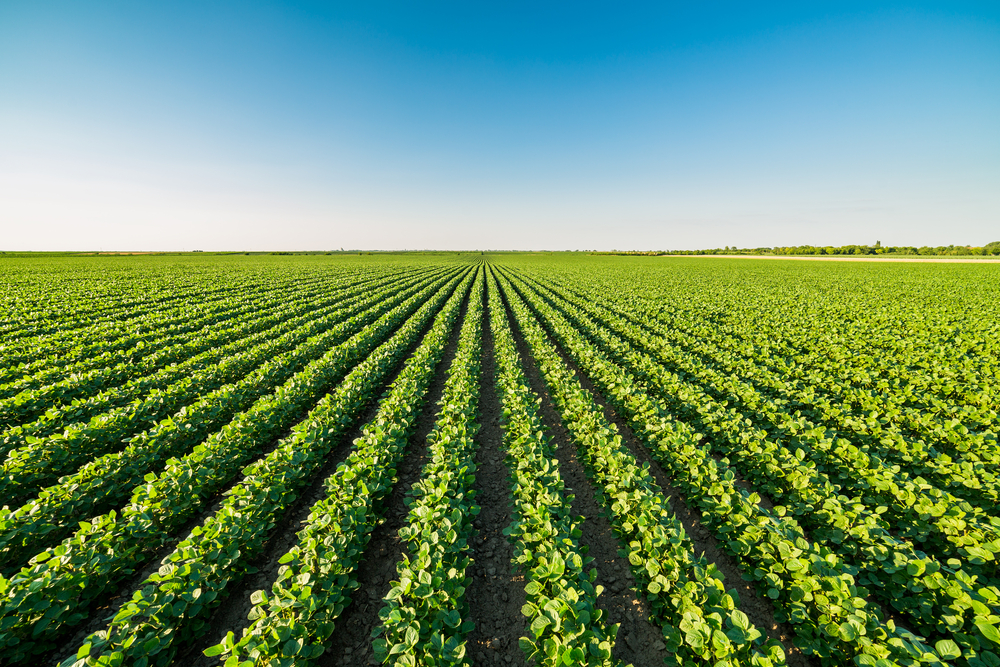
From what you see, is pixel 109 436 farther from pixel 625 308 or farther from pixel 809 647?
pixel 625 308

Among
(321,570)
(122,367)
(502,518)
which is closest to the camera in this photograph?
(321,570)

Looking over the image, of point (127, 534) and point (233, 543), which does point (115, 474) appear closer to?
point (127, 534)

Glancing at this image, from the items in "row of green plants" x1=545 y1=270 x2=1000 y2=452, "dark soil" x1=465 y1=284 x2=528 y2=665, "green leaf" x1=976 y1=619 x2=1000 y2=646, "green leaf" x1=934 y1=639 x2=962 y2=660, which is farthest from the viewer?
"row of green plants" x1=545 y1=270 x2=1000 y2=452

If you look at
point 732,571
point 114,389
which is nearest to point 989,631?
point 732,571

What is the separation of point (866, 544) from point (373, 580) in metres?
6.50

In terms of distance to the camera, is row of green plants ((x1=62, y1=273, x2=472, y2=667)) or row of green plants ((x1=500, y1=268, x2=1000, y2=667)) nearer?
row of green plants ((x1=62, y1=273, x2=472, y2=667))

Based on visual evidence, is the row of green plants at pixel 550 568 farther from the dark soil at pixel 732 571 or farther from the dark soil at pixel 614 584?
the dark soil at pixel 732 571

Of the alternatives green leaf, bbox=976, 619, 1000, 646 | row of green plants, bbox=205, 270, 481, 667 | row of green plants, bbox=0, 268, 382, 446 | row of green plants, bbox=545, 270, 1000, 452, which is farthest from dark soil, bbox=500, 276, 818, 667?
row of green plants, bbox=0, 268, 382, 446

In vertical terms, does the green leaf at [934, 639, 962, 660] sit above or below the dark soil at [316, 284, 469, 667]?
above

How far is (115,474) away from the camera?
18.3 feet

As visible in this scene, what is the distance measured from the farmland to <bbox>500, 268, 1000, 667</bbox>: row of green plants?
30mm

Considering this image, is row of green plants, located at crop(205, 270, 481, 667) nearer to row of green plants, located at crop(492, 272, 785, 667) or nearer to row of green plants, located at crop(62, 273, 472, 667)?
row of green plants, located at crop(62, 273, 472, 667)

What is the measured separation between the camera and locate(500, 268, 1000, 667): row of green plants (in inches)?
134

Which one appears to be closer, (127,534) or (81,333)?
(127,534)
